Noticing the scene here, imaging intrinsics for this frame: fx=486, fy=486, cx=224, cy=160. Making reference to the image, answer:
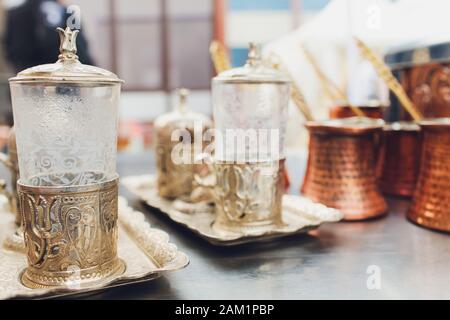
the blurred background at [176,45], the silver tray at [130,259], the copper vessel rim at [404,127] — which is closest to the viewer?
the silver tray at [130,259]

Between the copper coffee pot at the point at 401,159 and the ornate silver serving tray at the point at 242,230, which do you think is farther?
the copper coffee pot at the point at 401,159

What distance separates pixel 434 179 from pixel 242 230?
0.29 metres

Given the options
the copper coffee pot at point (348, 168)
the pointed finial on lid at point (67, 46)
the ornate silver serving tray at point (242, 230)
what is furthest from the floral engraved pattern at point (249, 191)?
the pointed finial on lid at point (67, 46)

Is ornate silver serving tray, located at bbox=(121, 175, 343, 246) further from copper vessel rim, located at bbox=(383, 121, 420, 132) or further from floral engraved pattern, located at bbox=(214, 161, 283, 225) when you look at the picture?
copper vessel rim, located at bbox=(383, 121, 420, 132)

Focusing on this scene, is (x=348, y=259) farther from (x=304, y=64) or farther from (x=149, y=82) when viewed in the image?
(x=149, y=82)

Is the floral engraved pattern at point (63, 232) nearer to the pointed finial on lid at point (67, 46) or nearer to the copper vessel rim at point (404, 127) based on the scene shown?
the pointed finial on lid at point (67, 46)

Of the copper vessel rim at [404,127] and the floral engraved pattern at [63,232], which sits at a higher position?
the copper vessel rim at [404,127]

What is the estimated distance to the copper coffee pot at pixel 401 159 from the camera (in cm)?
88

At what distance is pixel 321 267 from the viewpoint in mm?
569

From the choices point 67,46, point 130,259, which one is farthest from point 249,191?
point 67,46

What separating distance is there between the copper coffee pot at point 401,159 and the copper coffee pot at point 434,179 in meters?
0.14

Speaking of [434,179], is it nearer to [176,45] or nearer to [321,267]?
[321,267]
